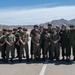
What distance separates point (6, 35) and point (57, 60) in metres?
3.22

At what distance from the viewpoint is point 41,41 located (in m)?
16.3

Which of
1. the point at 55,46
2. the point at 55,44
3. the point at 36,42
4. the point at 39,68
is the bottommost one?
the point at 39,68

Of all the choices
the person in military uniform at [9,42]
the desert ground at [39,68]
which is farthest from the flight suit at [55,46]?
the person in military uniform at [9,42]

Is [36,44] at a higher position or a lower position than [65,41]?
lower

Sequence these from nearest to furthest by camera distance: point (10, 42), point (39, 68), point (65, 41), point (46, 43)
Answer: point (39, 68) → point (65, 41) → point (10, 42) → point (46, 43)

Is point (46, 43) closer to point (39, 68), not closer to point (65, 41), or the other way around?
point (65, 41)

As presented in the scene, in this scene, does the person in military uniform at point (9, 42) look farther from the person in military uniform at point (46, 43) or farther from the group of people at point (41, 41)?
the person in military uniform at point (46, 43)

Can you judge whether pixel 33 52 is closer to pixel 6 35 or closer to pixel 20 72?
pixel 6 35

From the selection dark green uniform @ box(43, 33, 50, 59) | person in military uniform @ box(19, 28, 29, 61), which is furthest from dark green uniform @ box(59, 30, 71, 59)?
person in military uniform @ box(19, 28, 29, 61)

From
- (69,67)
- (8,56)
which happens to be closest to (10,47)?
(8,56)

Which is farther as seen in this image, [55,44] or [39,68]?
[55,44]

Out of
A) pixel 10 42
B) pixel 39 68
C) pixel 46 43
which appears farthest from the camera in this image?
pixel 46 43

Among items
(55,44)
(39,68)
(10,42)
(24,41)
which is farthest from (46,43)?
(39,68)

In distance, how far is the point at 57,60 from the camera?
16.1m
